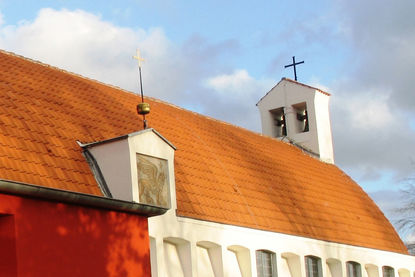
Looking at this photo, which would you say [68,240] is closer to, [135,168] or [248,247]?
[135,168]

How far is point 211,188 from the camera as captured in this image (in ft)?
75.3

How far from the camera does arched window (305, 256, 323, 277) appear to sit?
26.6 metres

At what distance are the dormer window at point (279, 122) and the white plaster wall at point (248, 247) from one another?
8.70 metres

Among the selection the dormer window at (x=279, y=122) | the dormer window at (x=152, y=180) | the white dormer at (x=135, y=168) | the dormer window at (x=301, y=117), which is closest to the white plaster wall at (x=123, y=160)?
the white dormer at (x=135, y=168)

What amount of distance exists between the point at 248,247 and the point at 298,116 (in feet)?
53.3

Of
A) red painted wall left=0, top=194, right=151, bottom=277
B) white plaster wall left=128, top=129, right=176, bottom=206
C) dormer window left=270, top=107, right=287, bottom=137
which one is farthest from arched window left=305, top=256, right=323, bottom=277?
dormer window left=270, top=107, right=287, bottom=137

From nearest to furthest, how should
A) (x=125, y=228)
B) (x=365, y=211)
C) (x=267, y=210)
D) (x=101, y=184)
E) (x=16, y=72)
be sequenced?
(x=125, y=228), (x=101, y=184), (x=16, y=72), (x=267, y=210), (x=365, y=211)

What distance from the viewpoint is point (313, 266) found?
→ 27.0 m

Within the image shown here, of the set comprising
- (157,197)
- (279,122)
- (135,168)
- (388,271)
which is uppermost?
(279,122)

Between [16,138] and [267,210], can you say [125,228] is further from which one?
[267,210]

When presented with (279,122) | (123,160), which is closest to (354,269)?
(279,122)

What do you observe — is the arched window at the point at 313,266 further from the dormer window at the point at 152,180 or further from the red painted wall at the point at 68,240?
the red painted wall at the point at 68,240

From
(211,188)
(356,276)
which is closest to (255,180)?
(211,188)

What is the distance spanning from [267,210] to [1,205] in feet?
39.0
